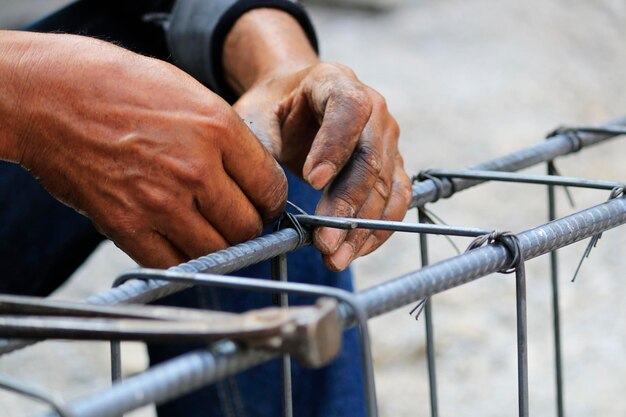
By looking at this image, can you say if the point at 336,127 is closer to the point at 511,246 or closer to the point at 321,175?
the point at 321,175

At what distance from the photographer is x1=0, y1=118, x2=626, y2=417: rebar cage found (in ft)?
1.31

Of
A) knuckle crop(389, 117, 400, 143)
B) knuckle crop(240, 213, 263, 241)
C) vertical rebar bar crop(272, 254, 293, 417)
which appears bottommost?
vertical rebar bar crop(272, 254, 293, 417)

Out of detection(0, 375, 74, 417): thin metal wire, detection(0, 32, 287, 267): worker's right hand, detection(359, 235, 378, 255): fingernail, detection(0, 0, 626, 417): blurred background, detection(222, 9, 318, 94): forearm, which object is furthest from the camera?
detection(0, 0, 626, 417): blurred background

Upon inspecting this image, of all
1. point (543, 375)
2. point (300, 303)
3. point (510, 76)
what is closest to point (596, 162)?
point (510, 76)

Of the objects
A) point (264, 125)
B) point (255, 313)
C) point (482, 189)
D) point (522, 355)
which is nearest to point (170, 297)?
point (264, 125)

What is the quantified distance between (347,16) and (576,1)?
75 centimetres

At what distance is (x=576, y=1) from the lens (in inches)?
129

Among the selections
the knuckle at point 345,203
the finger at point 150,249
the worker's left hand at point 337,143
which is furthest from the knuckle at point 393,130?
the finger at point 150,249

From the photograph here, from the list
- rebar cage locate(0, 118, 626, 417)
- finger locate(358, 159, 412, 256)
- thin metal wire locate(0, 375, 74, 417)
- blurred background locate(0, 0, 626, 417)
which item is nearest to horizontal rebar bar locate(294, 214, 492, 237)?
rebar cage locate(0, 118, 626, 417)

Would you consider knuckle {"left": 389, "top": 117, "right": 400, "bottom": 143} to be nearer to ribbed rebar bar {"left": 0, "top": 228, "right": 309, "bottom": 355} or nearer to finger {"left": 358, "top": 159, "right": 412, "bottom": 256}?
finger {"left": 358, "top": 159, "right": 412, "bottom": 256}

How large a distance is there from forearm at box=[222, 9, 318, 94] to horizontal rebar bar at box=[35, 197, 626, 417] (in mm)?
387

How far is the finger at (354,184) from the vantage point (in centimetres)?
72

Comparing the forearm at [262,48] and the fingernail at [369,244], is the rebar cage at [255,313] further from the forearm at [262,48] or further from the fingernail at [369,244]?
the forearm at [262,48]

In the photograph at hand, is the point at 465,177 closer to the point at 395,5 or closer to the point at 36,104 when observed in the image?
the point at 36,104
